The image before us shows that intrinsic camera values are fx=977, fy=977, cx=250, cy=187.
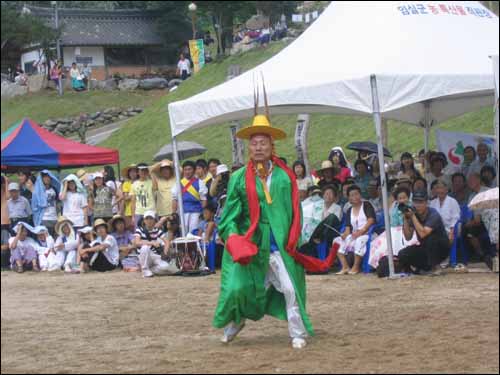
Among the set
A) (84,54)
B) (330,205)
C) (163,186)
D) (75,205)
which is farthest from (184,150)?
(84,54)

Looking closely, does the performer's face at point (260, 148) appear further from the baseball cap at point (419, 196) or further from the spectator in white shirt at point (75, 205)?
the spectator in white shirt at point (75, 205)

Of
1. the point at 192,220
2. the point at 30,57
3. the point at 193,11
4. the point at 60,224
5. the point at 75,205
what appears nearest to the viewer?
the point at 192,220

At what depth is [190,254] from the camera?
12.5 meters

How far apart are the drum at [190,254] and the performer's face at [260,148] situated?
17.7 feet

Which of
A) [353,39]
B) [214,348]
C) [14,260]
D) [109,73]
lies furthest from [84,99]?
[214,348]

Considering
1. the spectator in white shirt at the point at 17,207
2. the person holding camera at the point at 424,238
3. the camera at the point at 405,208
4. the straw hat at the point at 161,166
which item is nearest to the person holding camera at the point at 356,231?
the person holding camera at the point at 424,238

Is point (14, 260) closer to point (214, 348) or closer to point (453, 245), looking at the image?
point (453, 245)

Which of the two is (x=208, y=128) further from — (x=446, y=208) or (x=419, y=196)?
(x=419, y=196)

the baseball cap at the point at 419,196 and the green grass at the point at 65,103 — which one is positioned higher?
the green grass at the point at 65,103

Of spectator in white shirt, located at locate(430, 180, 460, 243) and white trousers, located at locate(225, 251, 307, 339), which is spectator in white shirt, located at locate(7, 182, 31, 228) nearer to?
spectator in white shirt, located at locate(430, 180, 460, 243)

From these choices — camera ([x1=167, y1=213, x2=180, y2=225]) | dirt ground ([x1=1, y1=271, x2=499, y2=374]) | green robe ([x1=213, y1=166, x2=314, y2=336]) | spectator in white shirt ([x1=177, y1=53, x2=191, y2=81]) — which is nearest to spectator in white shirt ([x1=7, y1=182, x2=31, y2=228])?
camera ([x1=167, y1=213, x2=180, y2=225])

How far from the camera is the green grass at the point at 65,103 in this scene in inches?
1391

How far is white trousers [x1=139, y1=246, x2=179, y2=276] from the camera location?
12785 millimetres

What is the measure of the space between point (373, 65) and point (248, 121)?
14655 millimetres
